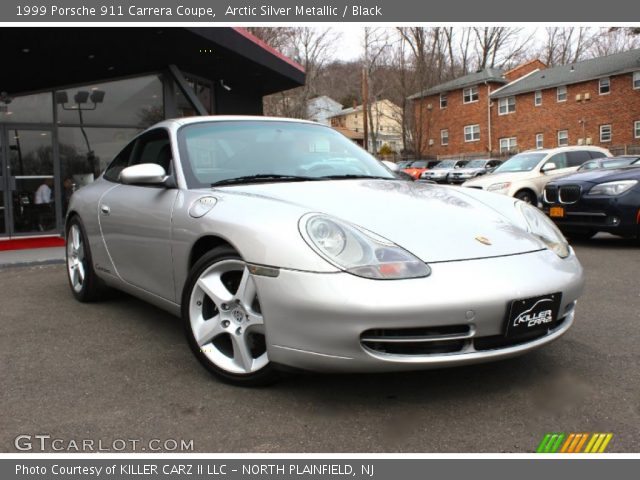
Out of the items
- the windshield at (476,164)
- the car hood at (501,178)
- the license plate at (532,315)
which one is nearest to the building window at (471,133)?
the windshield at (476,164)

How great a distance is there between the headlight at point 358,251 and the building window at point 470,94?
4404 centimetres

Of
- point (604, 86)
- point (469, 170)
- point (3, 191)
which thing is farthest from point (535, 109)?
point (3, 191)

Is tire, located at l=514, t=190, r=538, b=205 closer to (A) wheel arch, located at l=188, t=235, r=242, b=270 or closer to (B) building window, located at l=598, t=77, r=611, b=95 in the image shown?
(A) wheel arch, located at l=188, t=235, r=242, b=270

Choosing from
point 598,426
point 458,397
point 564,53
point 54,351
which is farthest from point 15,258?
point 564,53

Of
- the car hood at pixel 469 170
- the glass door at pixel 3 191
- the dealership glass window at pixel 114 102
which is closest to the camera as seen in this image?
the glass door at pixel 3 191

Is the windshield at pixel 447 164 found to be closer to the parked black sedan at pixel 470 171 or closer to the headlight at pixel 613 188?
the parked black sedan at pixel 470 171

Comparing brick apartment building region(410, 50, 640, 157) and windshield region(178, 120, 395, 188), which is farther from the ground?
brick apartment building region(410, 50, 640, 157)

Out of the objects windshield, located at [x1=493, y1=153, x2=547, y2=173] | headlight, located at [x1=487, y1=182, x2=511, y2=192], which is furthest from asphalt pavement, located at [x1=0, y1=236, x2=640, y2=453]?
windshield, located at [x1=493, y1=153, x2=547, y2=173]

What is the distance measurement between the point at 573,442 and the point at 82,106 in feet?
36.1

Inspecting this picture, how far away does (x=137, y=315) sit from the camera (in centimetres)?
431

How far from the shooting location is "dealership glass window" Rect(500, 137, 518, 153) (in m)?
40.8

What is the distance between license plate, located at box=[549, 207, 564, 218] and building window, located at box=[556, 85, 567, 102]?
111 feet

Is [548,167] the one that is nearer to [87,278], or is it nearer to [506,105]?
[87,278]

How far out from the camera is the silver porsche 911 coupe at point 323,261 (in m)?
2.36
